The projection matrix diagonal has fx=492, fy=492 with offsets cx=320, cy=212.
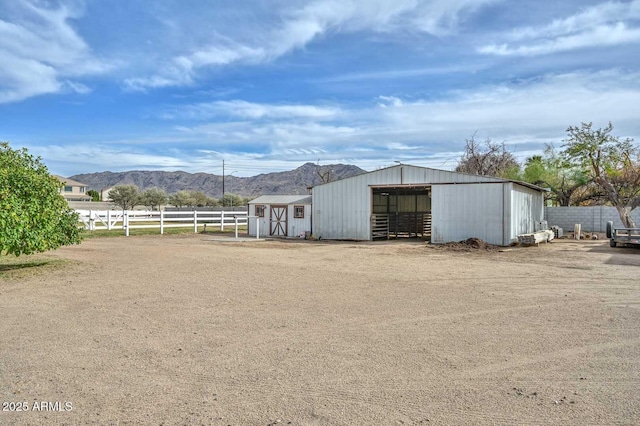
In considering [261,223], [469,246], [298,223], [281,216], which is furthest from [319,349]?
[261,223]

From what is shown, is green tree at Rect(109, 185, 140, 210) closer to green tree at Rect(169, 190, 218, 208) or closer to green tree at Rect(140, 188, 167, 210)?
green tree at Rect(140, 188, 167, 210)

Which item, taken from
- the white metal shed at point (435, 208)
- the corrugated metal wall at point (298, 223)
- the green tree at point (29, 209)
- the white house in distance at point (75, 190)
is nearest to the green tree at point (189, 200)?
the white house in distance at point (75, 190)

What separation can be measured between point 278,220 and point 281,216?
12.7 inches

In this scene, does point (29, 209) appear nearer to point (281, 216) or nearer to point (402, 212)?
point (281, 216)

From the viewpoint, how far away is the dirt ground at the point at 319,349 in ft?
13.3

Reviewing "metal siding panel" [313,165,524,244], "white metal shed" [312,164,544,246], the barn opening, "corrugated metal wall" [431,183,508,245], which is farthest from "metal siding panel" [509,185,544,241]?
the barn opening

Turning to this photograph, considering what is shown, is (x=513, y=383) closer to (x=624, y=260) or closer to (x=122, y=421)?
(x=122, y=421)

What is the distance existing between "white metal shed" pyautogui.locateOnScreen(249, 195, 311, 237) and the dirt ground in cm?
1499

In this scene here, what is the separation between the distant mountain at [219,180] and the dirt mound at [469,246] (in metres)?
105

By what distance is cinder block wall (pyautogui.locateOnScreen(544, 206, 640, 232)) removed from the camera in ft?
98.1

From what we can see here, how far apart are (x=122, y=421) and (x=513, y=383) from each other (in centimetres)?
345

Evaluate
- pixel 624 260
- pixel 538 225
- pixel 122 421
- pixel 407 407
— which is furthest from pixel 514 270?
pixel 538 225

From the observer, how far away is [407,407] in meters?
4.10

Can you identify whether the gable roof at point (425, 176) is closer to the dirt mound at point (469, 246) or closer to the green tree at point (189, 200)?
the dirt mound at point (469, 246)
